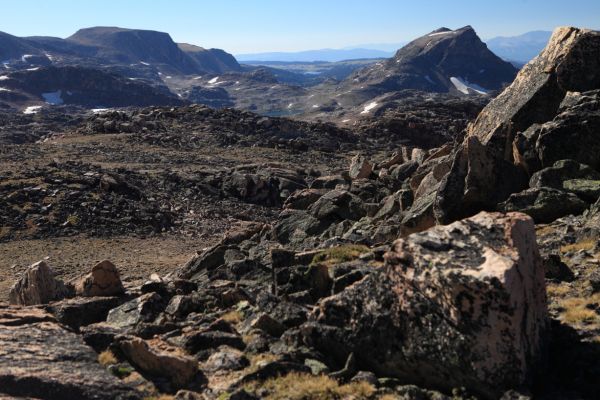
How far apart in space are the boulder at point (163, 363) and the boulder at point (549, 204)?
586 inches

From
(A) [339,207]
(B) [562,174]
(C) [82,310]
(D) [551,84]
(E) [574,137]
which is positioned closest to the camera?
A: (C) [82,310]

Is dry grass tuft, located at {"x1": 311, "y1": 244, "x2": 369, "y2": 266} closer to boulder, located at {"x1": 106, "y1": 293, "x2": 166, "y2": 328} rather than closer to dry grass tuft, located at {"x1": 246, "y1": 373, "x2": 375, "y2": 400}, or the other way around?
boulder, located at {"x1": 106, "y1": 293, "x2": 166, "y2": 328}

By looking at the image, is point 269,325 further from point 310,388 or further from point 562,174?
point 562,174

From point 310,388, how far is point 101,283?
1362 centimetres

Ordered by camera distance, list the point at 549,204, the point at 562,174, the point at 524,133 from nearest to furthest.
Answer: the point at 549,204 < the point at 562,174 < the point at 524,133

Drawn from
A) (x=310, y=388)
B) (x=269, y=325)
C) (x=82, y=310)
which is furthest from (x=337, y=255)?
(x=82, y=310)

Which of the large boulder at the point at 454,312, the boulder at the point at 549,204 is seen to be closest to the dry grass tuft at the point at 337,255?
the large boulder at the point at 454,312

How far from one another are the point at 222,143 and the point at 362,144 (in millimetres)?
29081

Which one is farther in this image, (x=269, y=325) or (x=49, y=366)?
(x=269, y=325)

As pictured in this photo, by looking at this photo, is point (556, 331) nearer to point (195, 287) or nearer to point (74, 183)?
point (195, 287)

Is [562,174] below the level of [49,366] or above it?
above

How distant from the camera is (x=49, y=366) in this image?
43.2 feet

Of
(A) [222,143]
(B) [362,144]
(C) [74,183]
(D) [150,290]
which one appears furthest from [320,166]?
(D) [150,290]

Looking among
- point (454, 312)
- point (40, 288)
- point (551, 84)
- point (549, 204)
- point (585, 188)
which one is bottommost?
point (40, 288)
